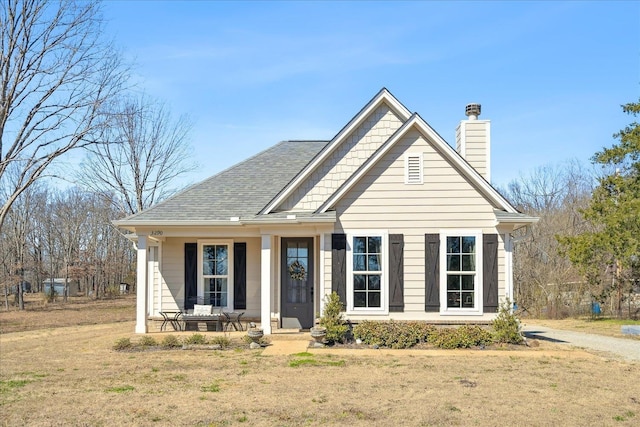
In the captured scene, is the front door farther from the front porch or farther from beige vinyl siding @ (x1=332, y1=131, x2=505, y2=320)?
beige vinyl siding @ (x1=332, y1=131, x2=505, y2=320)

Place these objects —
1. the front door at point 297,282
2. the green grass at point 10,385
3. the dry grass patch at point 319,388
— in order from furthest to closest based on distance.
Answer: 1. the front door at point 297,282
2. the green grass at point 10,385
3. the dry grass patch at point 319,388

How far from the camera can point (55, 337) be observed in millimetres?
16375

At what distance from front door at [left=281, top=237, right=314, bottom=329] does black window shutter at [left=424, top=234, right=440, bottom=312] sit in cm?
331

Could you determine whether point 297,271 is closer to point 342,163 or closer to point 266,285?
point 266,285

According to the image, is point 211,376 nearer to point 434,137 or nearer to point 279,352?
point 279,352

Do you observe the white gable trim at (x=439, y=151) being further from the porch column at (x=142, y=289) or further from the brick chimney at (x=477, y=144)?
the porch column at (x=142, y=289)

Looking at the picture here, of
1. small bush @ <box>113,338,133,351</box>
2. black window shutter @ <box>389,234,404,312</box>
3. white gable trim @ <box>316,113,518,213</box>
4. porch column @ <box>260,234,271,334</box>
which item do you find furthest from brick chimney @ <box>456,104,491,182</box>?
small bush @ <box>113,338,133,351</box>

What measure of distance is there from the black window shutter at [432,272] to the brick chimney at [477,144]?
8.01 ft

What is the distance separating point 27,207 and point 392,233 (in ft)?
104


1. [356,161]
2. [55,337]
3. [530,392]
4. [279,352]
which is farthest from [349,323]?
[55,337]

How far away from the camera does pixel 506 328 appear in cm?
1301

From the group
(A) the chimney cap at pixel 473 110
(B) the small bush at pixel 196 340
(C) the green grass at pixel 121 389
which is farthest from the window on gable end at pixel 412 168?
(C) the green grass at pixel 121 389

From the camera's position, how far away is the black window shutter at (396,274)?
13.7 metres


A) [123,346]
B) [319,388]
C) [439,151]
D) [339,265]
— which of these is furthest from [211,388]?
[439,151]
